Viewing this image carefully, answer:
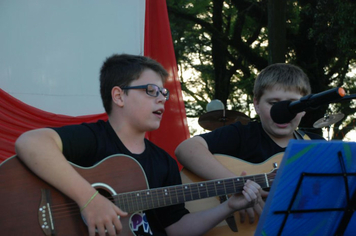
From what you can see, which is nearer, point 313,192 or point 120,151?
point 313,192

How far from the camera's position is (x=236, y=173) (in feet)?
9.43

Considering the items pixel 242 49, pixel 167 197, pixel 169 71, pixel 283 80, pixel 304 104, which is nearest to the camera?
pixel 304 104

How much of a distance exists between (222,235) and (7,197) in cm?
132

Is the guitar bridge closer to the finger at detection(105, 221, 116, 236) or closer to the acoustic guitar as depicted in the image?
the acoustic guitar

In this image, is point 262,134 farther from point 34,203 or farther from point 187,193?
point 34,203

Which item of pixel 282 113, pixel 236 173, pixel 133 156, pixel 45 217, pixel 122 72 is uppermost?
pixel 122 72

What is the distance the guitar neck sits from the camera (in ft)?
7.30

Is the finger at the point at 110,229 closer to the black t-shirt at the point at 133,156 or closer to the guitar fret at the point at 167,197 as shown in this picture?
the black t-shirt at the point at 133,156

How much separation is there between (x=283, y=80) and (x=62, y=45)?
2756 mm

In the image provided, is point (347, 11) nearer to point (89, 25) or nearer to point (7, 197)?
point (89, 25)

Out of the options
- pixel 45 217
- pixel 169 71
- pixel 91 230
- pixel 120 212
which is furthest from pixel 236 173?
pixel 169 71

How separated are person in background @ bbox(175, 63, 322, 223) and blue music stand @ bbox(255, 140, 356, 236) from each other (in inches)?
42.6

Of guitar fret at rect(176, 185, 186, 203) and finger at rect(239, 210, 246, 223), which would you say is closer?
guitar fret at rect(176, 185, 186, 203)

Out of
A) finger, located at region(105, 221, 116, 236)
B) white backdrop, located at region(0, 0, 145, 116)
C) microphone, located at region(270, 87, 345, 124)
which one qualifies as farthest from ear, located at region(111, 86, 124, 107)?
white backdrop, located at region(0, 0, 145, 116)
